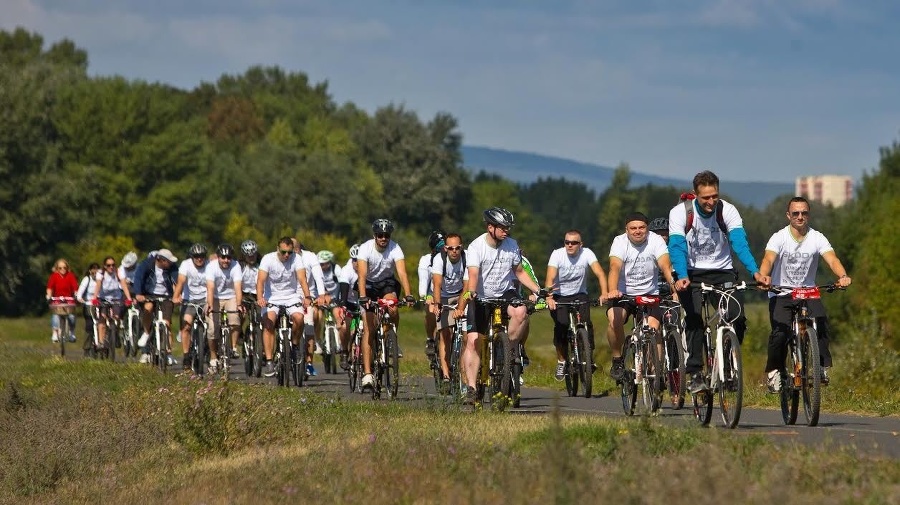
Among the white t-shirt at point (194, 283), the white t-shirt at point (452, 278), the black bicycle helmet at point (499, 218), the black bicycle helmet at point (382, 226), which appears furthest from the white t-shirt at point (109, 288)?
the black bicycle helmet at point (499, 218)

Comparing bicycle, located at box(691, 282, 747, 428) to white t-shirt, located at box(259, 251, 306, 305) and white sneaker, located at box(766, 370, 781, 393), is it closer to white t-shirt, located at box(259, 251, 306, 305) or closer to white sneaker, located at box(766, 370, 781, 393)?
white sneaker, located at box(766, 370, 781, 393)

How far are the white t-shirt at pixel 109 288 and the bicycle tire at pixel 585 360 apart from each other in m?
14.0

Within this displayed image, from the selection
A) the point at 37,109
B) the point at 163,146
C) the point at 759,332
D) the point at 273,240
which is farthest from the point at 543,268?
the point at 759,332

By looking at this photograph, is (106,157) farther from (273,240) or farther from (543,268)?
(543,268)

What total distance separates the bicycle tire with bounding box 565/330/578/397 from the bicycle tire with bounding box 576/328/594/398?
0.23 ft

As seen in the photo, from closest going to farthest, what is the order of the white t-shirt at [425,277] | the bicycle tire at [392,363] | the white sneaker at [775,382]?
1. the white sneaker at [775,382]
2. the bicycle tire at [392,363]
3. the white t-shirt at [425,277]

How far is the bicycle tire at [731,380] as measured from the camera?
45.6ft

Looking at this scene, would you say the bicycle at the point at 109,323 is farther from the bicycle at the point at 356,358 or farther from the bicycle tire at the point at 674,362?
the bicycle tire at the point at 674,362

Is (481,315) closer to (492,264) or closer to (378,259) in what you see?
(492,264)

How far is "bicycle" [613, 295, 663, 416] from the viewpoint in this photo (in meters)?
15.5

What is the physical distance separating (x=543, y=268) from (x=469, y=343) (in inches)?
5223

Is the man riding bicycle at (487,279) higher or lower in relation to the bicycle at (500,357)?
higher

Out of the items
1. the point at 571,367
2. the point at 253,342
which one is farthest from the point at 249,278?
the point at 571,367

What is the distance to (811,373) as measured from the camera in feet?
47.5
